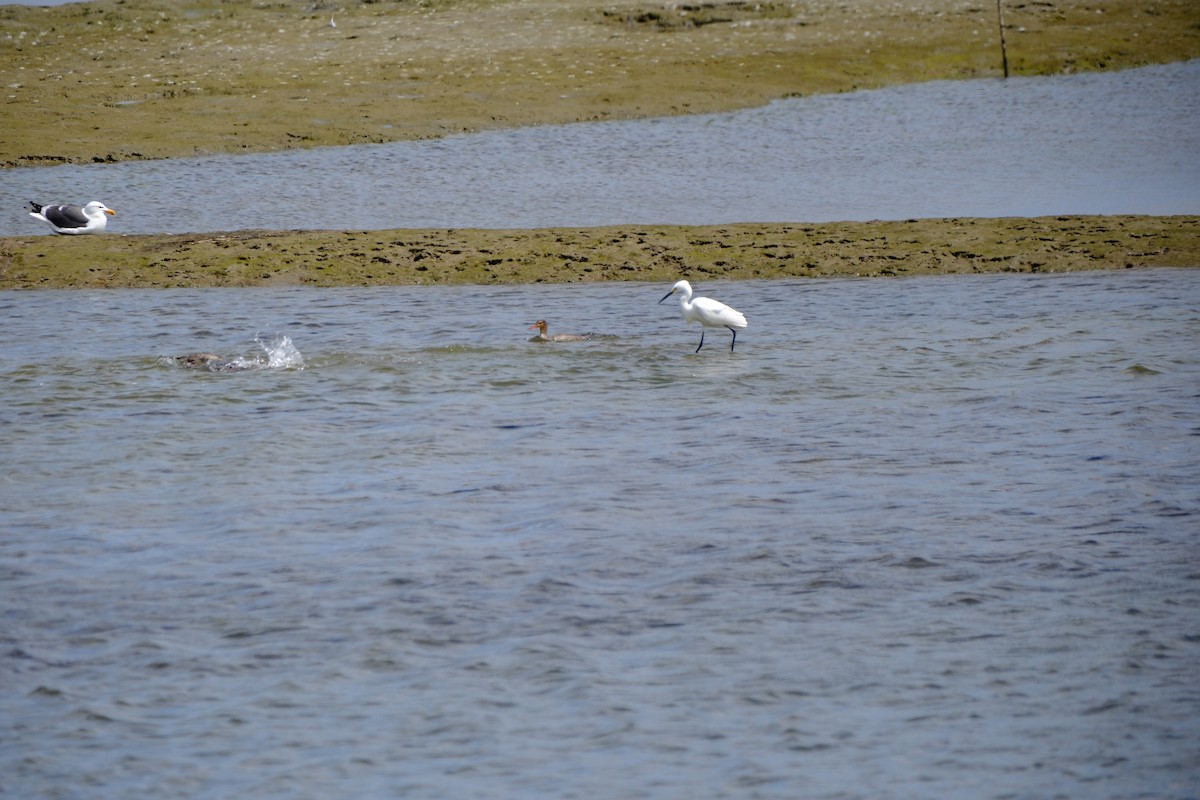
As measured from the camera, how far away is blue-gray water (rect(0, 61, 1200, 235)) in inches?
1037

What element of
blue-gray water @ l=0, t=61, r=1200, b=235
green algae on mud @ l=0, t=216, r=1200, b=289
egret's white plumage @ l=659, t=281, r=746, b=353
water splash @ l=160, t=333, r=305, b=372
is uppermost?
egret's white plumage @ l=659, t=281, r=746, b=353

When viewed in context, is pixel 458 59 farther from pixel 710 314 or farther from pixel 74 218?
pixel 710 314

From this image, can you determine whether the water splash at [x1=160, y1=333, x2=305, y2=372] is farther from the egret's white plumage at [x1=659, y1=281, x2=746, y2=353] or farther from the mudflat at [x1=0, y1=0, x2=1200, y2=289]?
the mudflat at [x1=0, y1=0, x2=1200, y2=289]

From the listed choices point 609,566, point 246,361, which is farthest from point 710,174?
point 609,566

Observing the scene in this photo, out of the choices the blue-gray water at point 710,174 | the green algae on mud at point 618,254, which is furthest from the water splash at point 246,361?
the blue-gray water at point 710,174

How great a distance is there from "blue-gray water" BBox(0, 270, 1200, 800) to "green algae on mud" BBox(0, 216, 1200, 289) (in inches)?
156

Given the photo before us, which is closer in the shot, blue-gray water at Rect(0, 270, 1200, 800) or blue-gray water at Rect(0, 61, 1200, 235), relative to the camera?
blue-gray water at Rect(0, 270, 1200, 800)

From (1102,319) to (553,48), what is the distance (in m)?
30.6

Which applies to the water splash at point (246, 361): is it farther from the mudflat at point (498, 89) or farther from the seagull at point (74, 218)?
the seagull at point (74, 218)

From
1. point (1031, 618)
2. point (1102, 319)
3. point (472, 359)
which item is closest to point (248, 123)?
point (472, 359)

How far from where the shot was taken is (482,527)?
34.3 ft

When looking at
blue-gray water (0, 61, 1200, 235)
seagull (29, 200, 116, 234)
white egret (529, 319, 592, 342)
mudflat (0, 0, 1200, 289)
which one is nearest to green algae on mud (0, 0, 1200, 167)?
mudflat (0, 0, 1200, 289)

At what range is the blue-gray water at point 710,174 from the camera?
86.4 ft

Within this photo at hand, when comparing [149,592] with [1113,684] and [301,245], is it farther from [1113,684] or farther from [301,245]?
[301,245]
